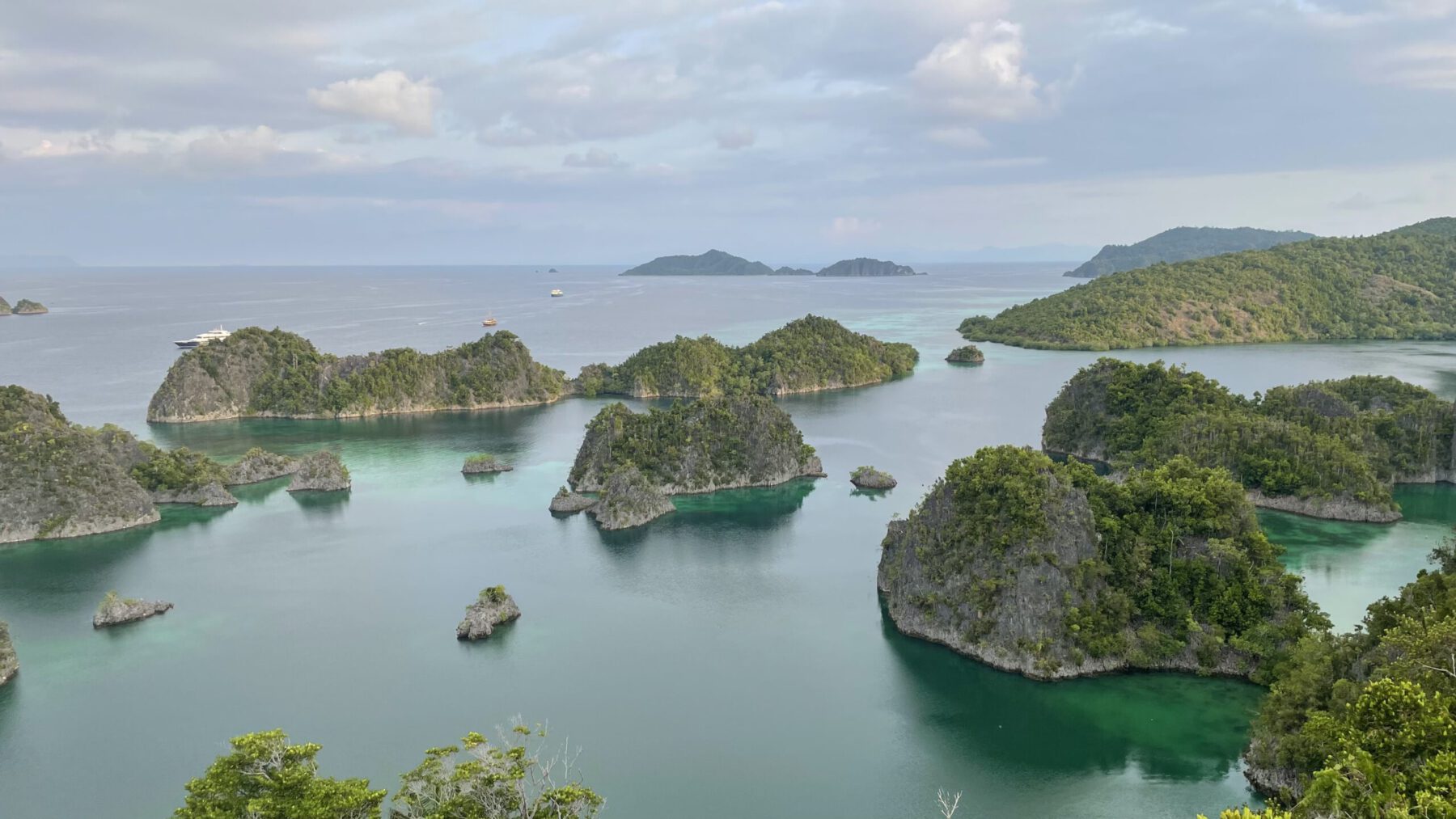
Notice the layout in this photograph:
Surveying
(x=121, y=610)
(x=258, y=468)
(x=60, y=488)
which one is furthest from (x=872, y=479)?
(x=60, y=488)

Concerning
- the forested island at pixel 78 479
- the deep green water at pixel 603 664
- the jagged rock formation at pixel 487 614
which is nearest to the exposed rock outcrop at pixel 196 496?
the forested island at pixel 78 479

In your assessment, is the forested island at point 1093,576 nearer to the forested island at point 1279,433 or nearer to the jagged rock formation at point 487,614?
the jagged rock formation at point 487,614

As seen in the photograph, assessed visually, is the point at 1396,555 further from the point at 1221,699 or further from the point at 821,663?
the point at 821,663

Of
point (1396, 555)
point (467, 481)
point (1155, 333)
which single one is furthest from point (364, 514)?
A: point (1155, 333)

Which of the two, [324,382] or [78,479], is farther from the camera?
[324,382]

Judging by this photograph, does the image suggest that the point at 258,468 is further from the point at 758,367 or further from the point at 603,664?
the point at 758,367
